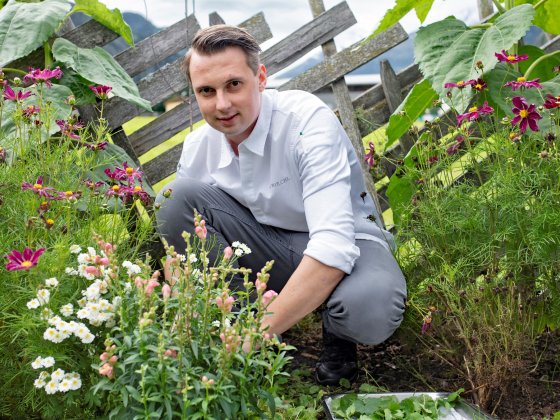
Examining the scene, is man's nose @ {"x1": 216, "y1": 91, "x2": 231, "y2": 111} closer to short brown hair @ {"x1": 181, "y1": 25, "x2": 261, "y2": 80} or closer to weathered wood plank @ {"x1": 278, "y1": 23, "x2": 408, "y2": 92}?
short brown hair @ {"x1": 181, "y1": 25, "x2": 261, "y2": 80}

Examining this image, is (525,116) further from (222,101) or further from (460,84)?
(222,101)

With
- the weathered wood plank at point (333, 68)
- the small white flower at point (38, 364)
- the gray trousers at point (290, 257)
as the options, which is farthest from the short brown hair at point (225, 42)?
the small white flower at point (38, 364)

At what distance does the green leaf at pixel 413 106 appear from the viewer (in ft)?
11.1

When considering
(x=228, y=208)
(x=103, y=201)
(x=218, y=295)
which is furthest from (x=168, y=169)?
(x=218, y=295)

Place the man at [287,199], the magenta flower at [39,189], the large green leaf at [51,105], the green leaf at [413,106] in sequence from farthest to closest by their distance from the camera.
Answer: the green leaf at [413,106] → the large green leaf at [51,105] → the man at [287,199] → the magenta flower at [39,189]

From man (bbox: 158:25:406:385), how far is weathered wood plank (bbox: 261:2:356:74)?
0.96 m

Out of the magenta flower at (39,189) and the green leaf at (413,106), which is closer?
the magenta flower at (39,189)

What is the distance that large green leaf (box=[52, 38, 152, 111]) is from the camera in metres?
3.41

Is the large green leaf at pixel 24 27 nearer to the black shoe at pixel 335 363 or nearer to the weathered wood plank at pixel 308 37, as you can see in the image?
the weathered wood plank at pixel 308 37

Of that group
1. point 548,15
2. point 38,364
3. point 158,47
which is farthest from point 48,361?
point 548,15

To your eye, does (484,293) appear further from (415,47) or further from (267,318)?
(415,47)

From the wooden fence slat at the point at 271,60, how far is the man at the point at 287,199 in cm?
69

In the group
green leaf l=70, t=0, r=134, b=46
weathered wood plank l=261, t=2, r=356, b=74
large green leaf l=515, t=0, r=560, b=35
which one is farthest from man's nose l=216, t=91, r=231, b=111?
large green leaf l=515, t=0, r=560, b=35

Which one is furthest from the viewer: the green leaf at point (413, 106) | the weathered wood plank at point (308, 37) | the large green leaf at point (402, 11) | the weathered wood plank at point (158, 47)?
the weathered wood plank at point (308, 37)
